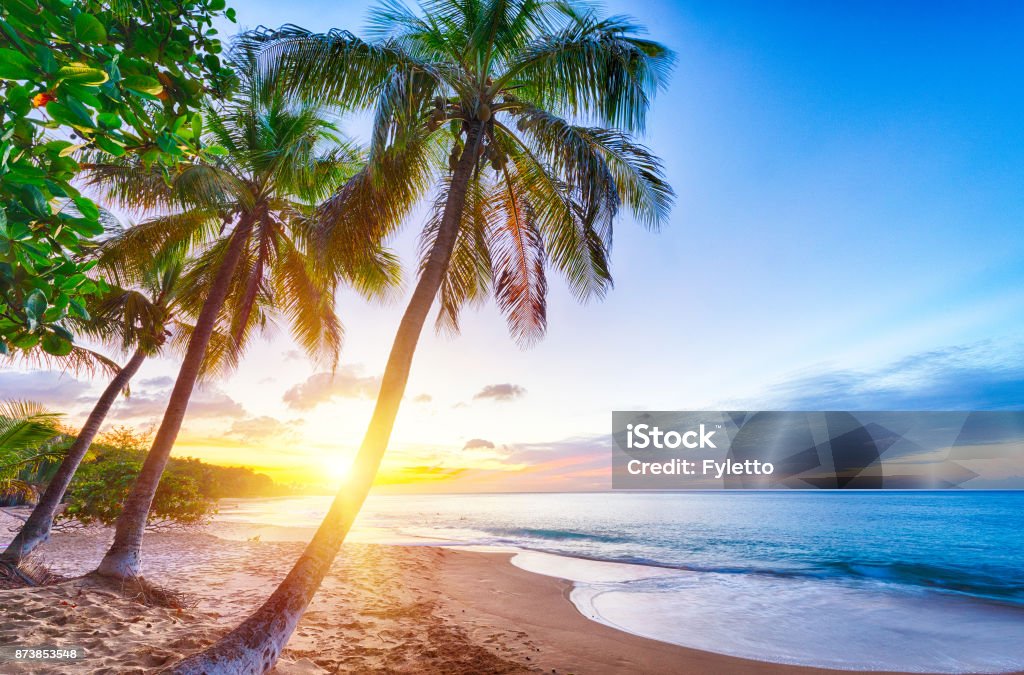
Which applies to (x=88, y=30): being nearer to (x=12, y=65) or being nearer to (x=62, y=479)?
(x=12, y=65)

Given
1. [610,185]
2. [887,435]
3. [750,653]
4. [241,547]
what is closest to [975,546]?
[750,653]

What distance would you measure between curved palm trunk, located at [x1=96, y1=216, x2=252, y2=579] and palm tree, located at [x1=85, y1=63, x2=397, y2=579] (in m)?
0.01

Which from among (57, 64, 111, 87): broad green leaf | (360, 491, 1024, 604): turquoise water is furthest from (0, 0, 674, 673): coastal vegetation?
(360, 491, 1024, 604): turquoise water

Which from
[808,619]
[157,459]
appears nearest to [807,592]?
[808,619]

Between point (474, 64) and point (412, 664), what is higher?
point (474, 64)

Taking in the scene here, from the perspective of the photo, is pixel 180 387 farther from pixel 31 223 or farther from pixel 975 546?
pixel 975 546

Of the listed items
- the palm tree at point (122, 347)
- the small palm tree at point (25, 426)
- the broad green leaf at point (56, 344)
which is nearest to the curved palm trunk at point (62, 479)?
the palm tree at point (122, 347)

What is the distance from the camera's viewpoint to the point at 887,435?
6744 centimetres

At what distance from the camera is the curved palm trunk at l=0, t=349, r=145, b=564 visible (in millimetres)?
7797

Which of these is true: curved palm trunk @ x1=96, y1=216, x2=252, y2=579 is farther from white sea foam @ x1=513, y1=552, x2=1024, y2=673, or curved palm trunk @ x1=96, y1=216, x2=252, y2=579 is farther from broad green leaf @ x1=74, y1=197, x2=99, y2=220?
broad green leaf @ x1=74, y1=197, x2=99, y2=220

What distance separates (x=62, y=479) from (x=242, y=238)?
5.02 meters

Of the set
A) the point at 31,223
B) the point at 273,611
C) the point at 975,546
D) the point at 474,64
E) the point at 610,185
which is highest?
the point at 474,64

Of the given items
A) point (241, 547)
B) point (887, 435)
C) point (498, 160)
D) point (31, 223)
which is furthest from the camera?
point (887, 435)

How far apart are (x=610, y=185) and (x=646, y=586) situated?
9788mm
